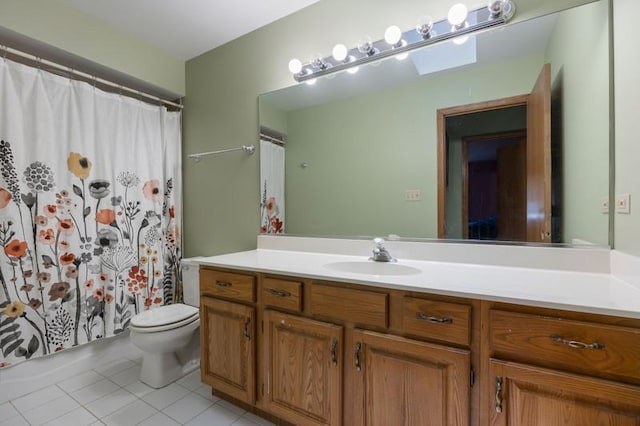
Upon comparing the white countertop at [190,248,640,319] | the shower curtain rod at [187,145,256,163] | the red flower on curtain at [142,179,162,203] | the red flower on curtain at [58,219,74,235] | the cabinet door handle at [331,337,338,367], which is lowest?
the cabinet door handle at [331,337,338,367]

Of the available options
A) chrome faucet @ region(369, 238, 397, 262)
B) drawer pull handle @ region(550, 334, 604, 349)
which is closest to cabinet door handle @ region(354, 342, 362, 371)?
chrome faucet @ region(369, 238, 397, 262)

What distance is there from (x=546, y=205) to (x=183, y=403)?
2171mm

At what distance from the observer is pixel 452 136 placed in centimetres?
149

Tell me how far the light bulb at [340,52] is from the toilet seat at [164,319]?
1.88 metres

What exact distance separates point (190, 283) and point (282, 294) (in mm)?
1263

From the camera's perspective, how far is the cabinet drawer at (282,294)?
130 cm

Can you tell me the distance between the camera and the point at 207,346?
1.61 metres

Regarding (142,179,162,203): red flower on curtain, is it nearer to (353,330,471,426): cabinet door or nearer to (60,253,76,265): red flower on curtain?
(60,253,76,265): red flower on curtain

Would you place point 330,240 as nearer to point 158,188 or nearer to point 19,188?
point 158,188

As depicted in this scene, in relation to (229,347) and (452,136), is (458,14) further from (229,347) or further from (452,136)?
(229,347)

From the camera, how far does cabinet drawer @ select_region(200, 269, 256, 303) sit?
4.72 ft

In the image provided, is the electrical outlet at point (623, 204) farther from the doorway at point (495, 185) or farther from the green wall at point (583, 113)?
the doorway at point (495, 185)

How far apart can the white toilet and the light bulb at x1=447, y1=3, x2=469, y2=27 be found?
2.25 m

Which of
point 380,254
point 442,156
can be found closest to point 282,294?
point 380,254
